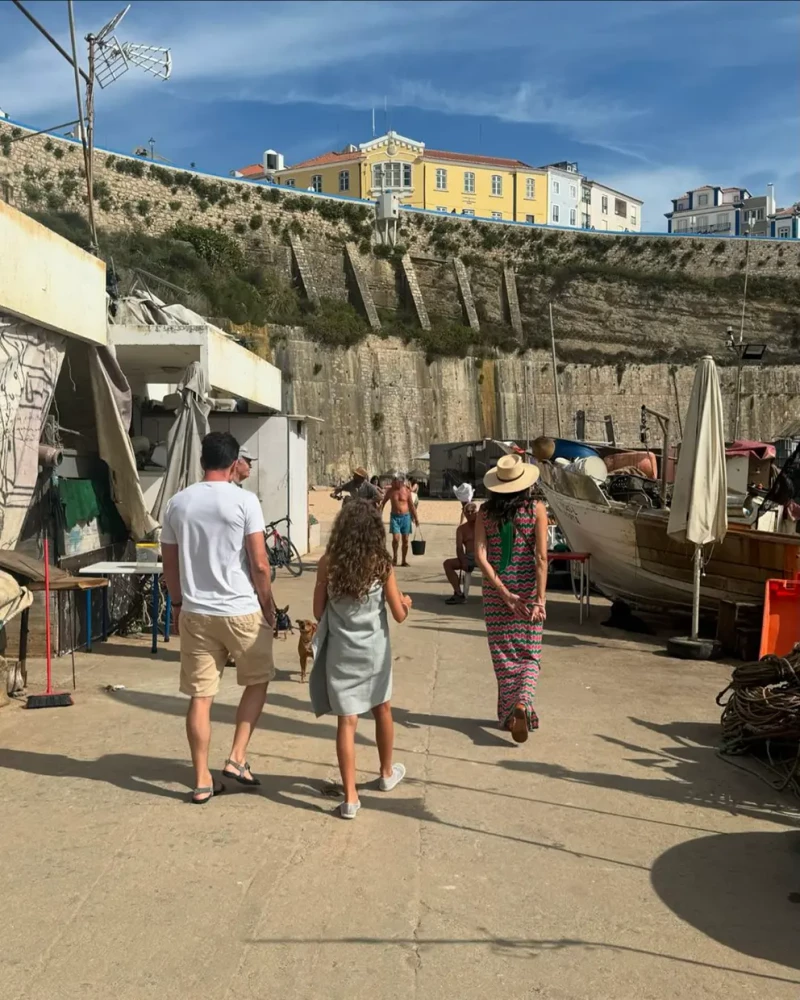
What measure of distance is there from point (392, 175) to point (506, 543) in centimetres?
7645

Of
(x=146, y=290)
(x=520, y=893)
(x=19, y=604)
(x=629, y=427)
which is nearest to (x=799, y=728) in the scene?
(x=520, y=893)

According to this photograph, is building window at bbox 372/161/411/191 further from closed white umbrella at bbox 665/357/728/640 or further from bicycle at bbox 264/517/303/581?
closed white umbrella at bbox 665/357/728/640

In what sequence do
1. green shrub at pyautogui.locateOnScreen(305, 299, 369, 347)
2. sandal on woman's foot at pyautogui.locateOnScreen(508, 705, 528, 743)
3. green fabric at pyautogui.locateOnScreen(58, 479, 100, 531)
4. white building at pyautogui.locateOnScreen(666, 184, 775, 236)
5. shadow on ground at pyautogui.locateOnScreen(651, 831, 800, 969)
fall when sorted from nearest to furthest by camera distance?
shadow on ground at pyautogui.locateOnScreen(651, 831, 800, 969) < sandal on woman's foot at pyautogui.locateOnScreen(508, 705, 528, 743) < green fabric at pyautogui.locateOnScreen(58, 479, 100, 531) < green shrub at pyautogui.locateOnScreen(305, 299, 369, 347) < white building at pyautogui.locateOnScreen(666, 184, 775, 236)

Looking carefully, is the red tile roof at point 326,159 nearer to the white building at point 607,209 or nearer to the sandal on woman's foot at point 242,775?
the white building at point 607,209

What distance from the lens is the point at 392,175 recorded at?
253 feet

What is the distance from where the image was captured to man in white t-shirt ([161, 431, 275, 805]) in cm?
455

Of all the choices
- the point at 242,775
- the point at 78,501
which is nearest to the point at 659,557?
the point at 78,501

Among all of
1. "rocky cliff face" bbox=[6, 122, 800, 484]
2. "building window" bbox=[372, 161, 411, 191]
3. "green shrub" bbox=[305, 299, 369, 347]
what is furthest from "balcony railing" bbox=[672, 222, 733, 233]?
"green shrub" bbox=[305, 299, 369, 347]

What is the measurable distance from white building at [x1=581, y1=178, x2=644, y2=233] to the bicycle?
3214 inches

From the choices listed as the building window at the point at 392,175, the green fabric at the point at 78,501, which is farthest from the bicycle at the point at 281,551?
the building window at the point at 392,175

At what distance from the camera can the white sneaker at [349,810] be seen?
443cm

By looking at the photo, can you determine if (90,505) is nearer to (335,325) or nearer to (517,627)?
(517,627)

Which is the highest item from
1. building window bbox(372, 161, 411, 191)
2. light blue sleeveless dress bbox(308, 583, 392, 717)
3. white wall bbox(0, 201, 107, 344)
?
building window bbox(372, 161, 411, 191)

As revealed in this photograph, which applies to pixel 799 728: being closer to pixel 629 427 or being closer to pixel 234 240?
pixel 234 240
